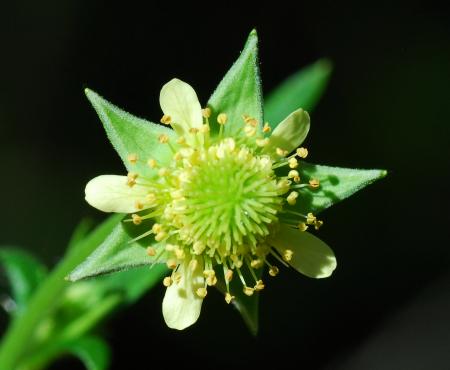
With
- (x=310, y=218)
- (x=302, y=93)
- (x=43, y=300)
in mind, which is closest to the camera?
(x=310, y=218)

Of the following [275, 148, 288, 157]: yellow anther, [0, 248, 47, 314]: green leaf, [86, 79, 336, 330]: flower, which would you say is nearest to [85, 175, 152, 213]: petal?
[86, 79, 336, 330]: flower

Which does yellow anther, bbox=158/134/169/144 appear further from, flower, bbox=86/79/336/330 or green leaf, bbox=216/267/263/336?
green leaf, bbox=216/267/263/336

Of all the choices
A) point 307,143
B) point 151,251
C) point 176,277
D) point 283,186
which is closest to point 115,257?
point 151,251

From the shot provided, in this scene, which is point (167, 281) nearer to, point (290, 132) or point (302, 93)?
point (290, 132)

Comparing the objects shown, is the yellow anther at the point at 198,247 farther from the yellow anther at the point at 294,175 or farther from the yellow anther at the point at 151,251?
the yellow anther at the point at 294,175

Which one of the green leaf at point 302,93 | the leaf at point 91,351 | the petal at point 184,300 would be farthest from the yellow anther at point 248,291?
the green leaf at point 302,93
